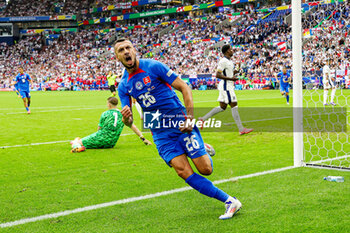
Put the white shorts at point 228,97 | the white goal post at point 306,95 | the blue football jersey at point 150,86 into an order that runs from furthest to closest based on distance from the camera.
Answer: the white shorts at point 228,97, the white goal post at point 306,95, the blue football jersey at point 150,86

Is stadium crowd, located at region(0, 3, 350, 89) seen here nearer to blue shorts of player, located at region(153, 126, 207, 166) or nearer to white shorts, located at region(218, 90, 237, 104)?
white shorts, located at region(218, 90, 237, 104)

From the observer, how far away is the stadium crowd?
39.5 m

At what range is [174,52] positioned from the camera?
5325 centimetres

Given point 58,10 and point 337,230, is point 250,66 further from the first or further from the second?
point 58,10

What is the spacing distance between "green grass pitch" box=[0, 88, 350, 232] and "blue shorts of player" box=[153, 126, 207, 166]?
2.08 feet

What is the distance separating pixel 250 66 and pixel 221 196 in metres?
36.7

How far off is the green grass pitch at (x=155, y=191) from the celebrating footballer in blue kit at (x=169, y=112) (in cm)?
38

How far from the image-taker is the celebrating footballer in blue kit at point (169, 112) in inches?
159

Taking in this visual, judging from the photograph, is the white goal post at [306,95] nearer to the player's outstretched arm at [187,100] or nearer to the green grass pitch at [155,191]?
the green grass pitch at [155,191]

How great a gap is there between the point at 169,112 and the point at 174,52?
4970 centimetres

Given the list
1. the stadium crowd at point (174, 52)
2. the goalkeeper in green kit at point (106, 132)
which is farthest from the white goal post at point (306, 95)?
the stadium crowd at point (174, 52)

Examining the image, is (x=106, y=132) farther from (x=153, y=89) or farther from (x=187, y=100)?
(x=187, y=100)

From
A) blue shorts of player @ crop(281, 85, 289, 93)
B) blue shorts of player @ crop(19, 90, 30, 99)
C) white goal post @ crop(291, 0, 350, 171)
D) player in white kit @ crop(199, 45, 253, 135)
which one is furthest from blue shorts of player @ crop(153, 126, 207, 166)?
blue shorts of player @ crop(281, 85, 289, 93)

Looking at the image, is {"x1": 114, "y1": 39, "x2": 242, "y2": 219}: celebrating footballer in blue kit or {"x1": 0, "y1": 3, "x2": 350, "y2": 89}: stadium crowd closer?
{"x1": 114, "y1": 39, "x2": 242, "y2": 219}: celebrating footballer in blue kit
